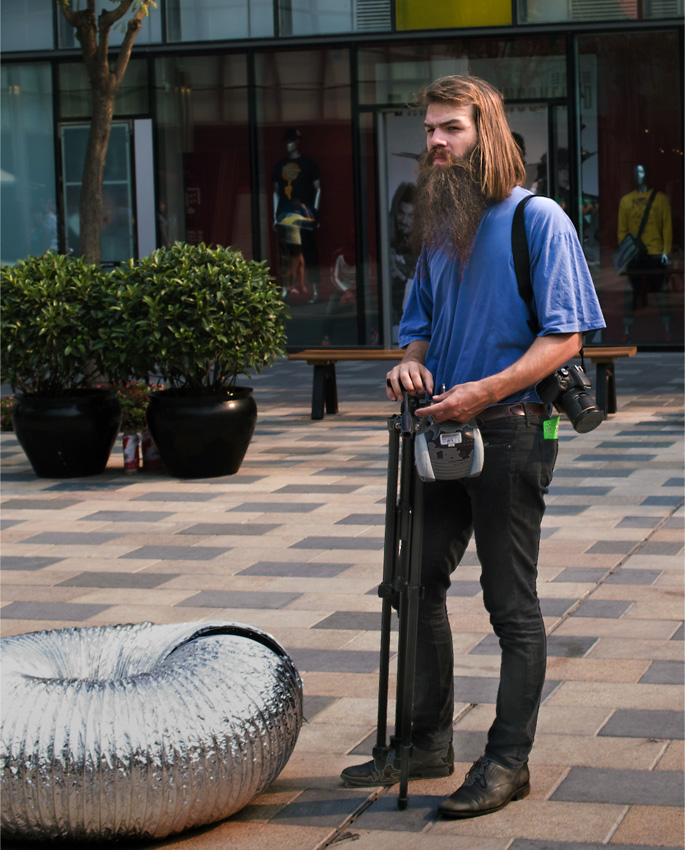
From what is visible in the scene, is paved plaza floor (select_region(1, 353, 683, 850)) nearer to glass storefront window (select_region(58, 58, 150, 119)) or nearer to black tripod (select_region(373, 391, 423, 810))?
black tripod (select_region(373, 391, 423, 810))

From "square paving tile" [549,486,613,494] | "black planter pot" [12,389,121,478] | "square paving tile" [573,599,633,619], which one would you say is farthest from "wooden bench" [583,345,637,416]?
"square paving tile" [573,599,633,619]

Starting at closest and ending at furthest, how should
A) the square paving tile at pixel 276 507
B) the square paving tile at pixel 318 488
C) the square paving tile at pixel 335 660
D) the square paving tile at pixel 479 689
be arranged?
the square paving tile at pixel 479 689
the square paving tile at pixel 335 660
the square paving tile at pixel 276 507
the square paving tile at pixel 318 488

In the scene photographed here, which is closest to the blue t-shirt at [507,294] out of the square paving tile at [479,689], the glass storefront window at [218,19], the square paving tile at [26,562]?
the square paving tile at [479,689]

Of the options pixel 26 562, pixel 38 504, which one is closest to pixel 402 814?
pixel 26 562

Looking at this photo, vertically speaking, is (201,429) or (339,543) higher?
(201,429)

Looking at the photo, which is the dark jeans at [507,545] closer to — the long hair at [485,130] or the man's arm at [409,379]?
the man's arm at [409,379]

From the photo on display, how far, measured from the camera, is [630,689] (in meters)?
4.44

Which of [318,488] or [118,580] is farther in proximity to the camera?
[318,488]

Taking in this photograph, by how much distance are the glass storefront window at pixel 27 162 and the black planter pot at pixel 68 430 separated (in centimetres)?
949

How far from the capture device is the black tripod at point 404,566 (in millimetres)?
3486

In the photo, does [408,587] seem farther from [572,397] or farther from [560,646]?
[560,646]

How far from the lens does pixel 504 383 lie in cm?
338

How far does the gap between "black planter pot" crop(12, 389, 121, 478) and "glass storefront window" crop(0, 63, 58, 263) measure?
9.49m

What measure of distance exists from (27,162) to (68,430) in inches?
404
